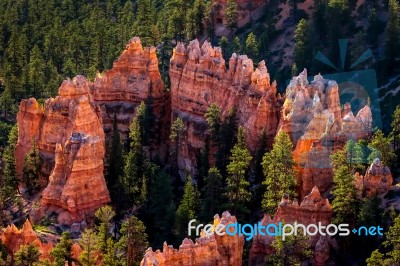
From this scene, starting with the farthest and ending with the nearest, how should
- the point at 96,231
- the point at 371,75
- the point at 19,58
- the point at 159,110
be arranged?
the point at 19,58 < the point at 371,75 < the point at 159,110 < the point at 96,231

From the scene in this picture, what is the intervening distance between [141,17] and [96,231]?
52588 mm

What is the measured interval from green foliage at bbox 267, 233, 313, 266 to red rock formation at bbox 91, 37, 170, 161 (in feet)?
99.1

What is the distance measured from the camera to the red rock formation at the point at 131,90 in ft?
312

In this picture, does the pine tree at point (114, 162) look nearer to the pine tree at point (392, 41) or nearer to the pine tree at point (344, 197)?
the pine tree at point (344, 197)

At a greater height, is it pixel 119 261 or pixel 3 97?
pixel 3 97

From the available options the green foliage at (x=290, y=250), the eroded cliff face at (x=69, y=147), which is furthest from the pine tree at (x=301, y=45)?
the green foliage at (x=290, y=250)

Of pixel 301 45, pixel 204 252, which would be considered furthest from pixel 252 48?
pixel 204 252

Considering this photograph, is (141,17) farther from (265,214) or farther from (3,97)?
(265,214)

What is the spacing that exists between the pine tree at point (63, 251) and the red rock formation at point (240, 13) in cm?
5921

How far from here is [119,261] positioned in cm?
7156

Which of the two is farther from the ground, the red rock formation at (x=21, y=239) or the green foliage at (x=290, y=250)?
the red rock formation at (x=21, y=239)

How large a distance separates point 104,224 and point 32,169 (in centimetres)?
1413

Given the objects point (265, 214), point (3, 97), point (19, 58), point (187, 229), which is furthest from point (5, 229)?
point (19, 58)

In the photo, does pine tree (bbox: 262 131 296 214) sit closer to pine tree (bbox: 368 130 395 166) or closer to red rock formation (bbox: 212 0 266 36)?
pine tree (bbox: 368 130 395 166)
